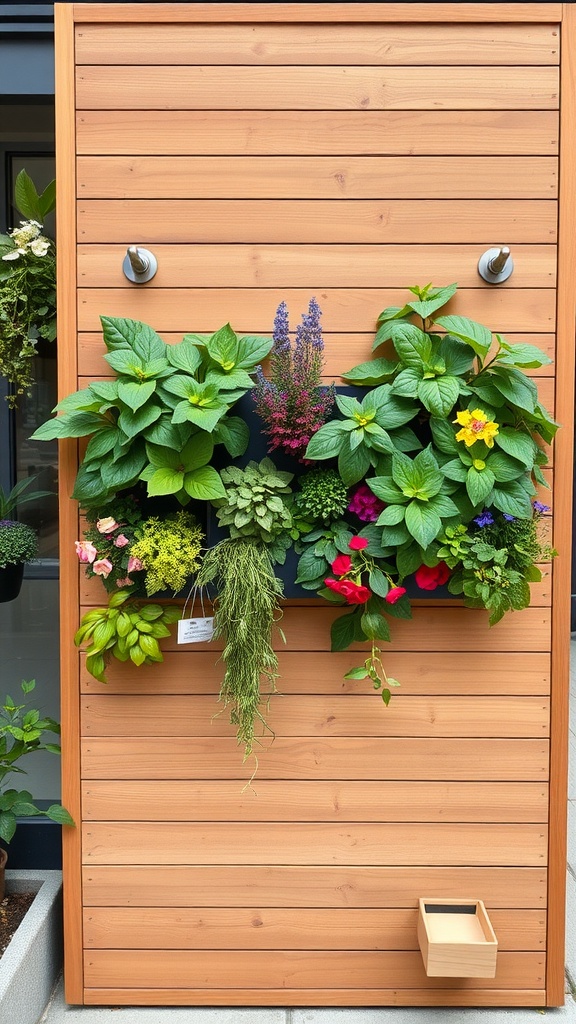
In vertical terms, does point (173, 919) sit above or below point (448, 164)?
below

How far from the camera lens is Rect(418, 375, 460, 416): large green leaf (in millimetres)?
1579

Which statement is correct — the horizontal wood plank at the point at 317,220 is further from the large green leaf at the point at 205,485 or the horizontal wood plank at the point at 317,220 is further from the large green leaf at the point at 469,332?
the large green leaf at the point at 205,485

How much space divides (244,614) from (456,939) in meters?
0.94

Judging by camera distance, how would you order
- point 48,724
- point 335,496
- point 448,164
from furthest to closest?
point 48,724 < point 448,164 < point 335,496

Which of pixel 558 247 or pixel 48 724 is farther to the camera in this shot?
pixel 48 724

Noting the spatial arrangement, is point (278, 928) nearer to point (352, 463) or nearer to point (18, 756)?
point (18, 756)

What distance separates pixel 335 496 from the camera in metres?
1.63

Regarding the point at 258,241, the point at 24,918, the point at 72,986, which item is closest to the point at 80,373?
the point at 258,241

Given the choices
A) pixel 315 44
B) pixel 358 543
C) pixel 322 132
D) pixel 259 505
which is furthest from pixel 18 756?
pixel 315 44

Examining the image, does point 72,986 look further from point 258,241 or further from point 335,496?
point 258,241

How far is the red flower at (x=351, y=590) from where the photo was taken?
1565mm

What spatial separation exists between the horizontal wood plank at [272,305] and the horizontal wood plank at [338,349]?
0.08ft

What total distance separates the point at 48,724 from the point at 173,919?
0.60 metres

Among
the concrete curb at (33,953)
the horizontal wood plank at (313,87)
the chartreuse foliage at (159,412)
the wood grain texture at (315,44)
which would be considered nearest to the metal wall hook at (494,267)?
the horizontal wood plank at (313,87)
